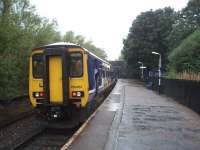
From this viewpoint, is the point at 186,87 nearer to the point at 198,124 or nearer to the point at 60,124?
the point at 198,124

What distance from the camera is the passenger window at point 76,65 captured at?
15008 millimetres

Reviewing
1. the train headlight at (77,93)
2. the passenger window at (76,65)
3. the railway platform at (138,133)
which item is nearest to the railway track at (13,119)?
the train headlight at (77,93)

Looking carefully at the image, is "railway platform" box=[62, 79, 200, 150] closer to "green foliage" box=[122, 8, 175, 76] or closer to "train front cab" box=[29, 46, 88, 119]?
"train front cab" box=[29, 46, 88, 119]

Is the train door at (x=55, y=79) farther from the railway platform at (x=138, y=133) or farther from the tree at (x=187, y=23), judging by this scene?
the tree at (x=187, y=23)

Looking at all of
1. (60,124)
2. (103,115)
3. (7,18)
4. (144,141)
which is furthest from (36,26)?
(144,141)

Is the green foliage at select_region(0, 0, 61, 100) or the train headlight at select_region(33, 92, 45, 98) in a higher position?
the green foliage at select_region(0, 0, 61, 100)

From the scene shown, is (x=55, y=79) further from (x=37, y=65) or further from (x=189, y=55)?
(x=189, y=55)

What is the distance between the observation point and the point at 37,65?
15.6 meters

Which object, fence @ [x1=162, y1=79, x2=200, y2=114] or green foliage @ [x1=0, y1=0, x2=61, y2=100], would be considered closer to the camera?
green foliage @ [x1=0, y1=0, x2=61, y2=100]

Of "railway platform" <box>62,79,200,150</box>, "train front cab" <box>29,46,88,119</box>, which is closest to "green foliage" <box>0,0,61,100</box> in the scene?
"train front cab" <box>29,46,88,119</box>

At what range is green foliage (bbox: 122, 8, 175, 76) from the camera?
6962 centimetres

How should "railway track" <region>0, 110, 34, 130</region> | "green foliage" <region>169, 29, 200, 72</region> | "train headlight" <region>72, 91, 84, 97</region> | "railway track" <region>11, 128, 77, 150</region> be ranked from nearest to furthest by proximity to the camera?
"railway track" <region>11, 128, 77, 150</region> < "train headlight" <region>72, 91, 84, 97</region> < "railway track" <region>0, 110, 34, 130</region> < "green foliage" <region>169, 29, 200, 72</region>

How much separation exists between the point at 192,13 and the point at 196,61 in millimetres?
20050

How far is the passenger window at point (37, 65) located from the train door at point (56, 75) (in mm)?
563
